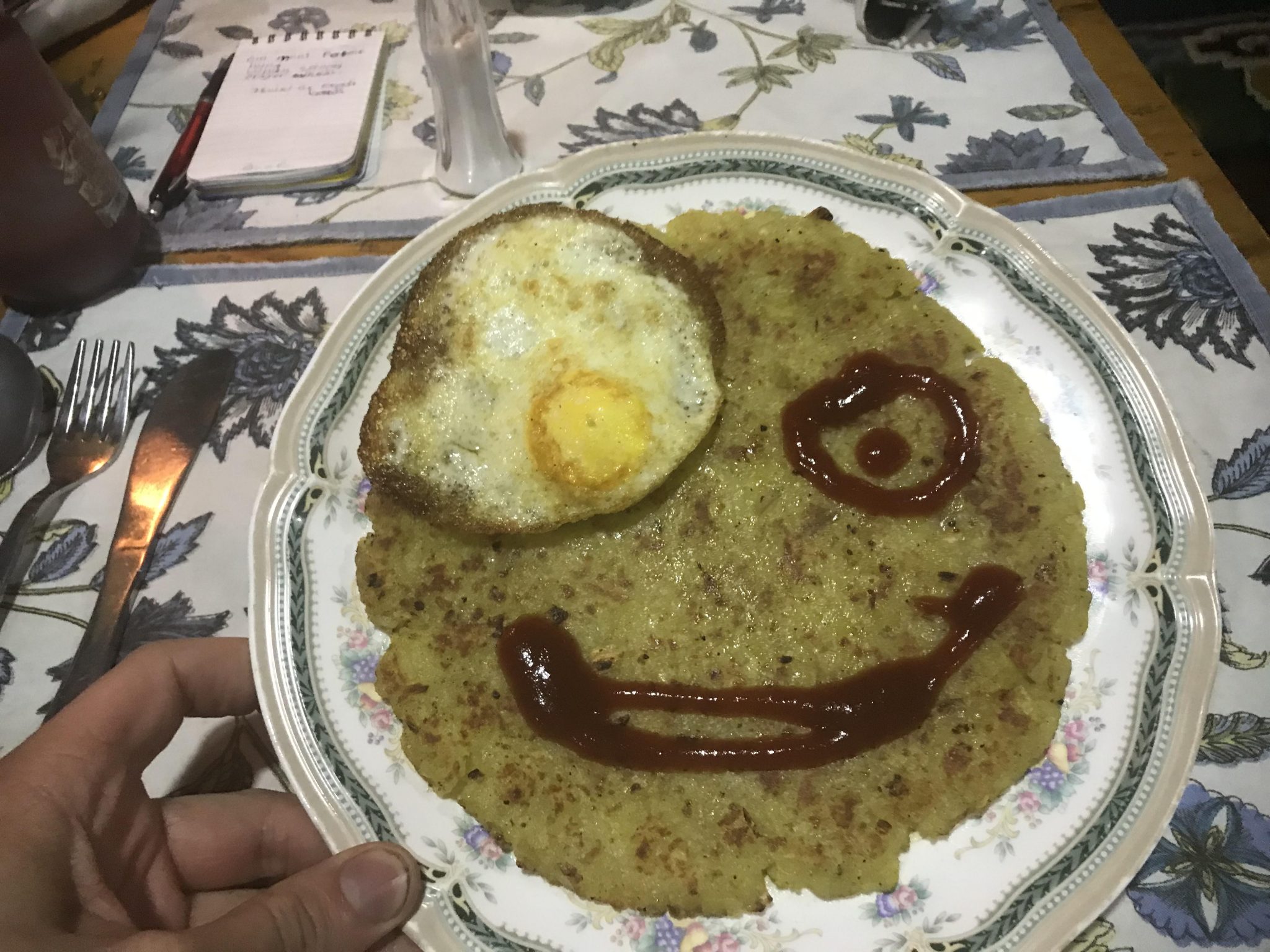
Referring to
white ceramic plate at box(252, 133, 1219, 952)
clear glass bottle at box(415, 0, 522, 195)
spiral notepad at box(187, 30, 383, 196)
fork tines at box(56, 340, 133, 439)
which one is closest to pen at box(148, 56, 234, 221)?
spiral notepad at box(187, 30, 383, 196)

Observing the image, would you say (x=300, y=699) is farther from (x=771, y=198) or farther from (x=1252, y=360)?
(x=1252, y=360)

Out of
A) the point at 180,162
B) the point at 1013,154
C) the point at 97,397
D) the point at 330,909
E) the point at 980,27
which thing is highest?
the point at 180,162

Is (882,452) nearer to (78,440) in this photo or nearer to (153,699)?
(153,699)

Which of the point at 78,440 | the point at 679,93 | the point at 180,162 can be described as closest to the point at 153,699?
the point at 78,440

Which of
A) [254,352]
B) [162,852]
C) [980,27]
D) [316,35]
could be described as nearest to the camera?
[162,852]

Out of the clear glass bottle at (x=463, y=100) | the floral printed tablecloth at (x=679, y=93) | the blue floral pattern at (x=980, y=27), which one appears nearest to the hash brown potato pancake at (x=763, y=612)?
the floral printed tablecloth at (x=679, y=93)

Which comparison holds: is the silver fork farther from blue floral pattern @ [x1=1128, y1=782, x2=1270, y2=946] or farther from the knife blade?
blue floral pattern @ [x1=1128, y1=782, x2=1270, y2=946]

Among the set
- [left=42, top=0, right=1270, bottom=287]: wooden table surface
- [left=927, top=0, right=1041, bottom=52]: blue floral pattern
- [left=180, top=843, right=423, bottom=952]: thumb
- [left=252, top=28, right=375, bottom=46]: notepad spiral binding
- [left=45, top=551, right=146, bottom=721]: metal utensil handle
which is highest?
[left=252, top=28, right=375, bottom=46]: notepad spiral binding

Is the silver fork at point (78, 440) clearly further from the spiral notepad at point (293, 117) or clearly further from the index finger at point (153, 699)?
the spiral notepad at point (293, 117)
